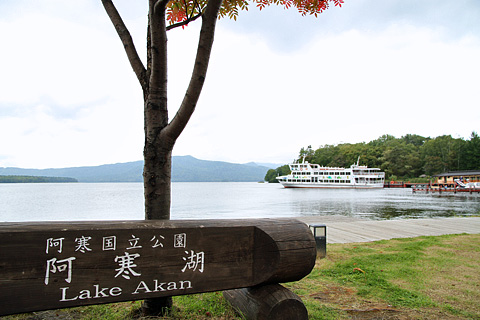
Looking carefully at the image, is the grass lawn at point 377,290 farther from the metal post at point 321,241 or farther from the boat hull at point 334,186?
the boat hull at point 334,186

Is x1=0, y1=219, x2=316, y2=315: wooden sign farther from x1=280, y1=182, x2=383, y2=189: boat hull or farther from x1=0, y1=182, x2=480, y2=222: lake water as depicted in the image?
x1=280, y1=182, x2=383, y2=189: boat hull

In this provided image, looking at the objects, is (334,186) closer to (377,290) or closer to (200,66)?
(377,290)

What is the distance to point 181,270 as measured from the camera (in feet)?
5.32

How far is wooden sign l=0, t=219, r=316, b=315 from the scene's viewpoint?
1.39 m

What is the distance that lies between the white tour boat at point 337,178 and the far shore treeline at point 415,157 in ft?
32.4

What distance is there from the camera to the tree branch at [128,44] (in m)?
2.20

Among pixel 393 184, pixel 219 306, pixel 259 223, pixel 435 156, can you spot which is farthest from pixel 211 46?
pixel 435 156

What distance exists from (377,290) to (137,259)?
2.24 meters

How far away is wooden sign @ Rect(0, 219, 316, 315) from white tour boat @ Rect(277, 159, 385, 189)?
57287 millimetres

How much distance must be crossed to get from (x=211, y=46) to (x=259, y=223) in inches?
43.9

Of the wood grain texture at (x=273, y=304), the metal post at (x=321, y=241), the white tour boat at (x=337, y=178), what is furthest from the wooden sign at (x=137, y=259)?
the white tour boat at (x=337, y=178)

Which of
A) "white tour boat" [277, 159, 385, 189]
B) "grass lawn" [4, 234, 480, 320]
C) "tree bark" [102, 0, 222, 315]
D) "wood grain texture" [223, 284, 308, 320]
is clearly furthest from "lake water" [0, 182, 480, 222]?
"white tour boat" [277, 159, 385, 189]

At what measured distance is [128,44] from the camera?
7.27 feet

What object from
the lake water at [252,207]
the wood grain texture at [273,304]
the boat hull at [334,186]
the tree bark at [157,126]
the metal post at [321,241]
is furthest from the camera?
the boat hull at [334,186]
